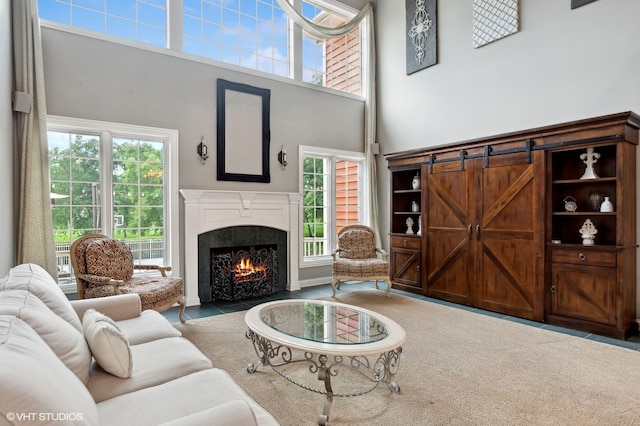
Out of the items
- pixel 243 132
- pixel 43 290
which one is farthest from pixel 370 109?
pixel 43 290

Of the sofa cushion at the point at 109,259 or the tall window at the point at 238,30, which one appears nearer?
the sofa cushion at the point at 109,259

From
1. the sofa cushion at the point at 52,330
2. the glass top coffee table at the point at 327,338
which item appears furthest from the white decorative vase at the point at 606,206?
the sofa cushion at the point at 52,330

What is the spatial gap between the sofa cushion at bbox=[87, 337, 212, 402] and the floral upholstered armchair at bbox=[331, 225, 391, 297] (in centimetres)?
323

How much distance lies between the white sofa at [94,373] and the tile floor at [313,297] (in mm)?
2085

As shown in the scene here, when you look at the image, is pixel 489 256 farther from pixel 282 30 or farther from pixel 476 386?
pixel 282 30

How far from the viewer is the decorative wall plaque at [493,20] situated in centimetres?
482

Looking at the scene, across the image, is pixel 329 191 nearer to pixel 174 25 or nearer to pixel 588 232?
pixel 174 25

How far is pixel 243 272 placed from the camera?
5.30 m

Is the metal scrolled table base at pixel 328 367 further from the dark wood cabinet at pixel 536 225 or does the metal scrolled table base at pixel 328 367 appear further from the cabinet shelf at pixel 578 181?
the cabinet shelf at pixel 578 181

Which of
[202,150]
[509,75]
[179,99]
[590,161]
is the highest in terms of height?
[509,75]

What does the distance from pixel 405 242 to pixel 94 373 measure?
15.3ft

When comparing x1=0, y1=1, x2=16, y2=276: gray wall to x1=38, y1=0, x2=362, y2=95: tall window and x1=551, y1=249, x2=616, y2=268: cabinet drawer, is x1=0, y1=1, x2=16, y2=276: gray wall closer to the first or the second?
x1=38, y1=0, x2=362, y2=95: tall window

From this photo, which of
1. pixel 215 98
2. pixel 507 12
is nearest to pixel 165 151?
pixel 215 98

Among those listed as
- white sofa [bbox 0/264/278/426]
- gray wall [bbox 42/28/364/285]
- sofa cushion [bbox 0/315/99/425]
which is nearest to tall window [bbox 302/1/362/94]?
gray wall [bbox 42/28/364/285]
